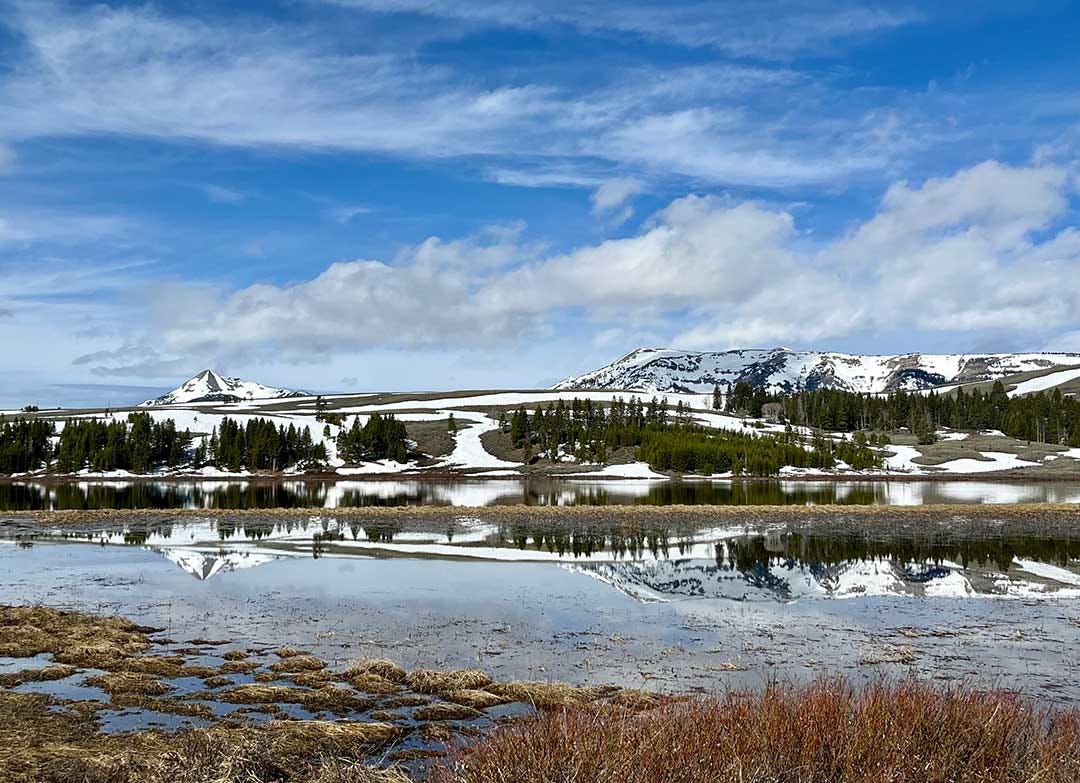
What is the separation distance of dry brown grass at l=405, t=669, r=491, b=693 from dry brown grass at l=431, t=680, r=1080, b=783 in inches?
265

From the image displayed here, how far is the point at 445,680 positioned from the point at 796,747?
9.35 meters

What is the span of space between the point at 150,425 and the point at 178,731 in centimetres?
14964

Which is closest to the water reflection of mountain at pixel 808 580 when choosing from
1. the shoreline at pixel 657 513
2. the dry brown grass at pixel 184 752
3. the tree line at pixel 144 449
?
the dry brown grass at pixel 184 752

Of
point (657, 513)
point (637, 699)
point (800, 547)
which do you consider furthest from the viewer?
point (657, 513)

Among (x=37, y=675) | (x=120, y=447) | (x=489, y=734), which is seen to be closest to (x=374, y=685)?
(x=37, y=675)

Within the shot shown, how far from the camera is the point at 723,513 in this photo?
6281 centimetres

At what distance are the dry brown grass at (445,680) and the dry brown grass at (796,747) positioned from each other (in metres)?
6.73

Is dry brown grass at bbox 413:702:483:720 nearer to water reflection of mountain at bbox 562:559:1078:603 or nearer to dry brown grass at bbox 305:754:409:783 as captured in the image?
dry brown grass at bbox 305:754:409:783

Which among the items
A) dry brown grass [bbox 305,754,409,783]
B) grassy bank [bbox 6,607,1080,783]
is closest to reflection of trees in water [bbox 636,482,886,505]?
grassy bank [bbox 6,607,1080,783]

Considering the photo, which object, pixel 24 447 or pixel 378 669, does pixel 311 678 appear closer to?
pixel 378 669

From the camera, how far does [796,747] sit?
9.39 m

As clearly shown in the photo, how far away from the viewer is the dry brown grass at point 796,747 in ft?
28.6

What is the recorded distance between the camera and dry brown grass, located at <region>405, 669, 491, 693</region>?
17000mm

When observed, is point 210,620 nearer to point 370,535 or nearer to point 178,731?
point 178,731
